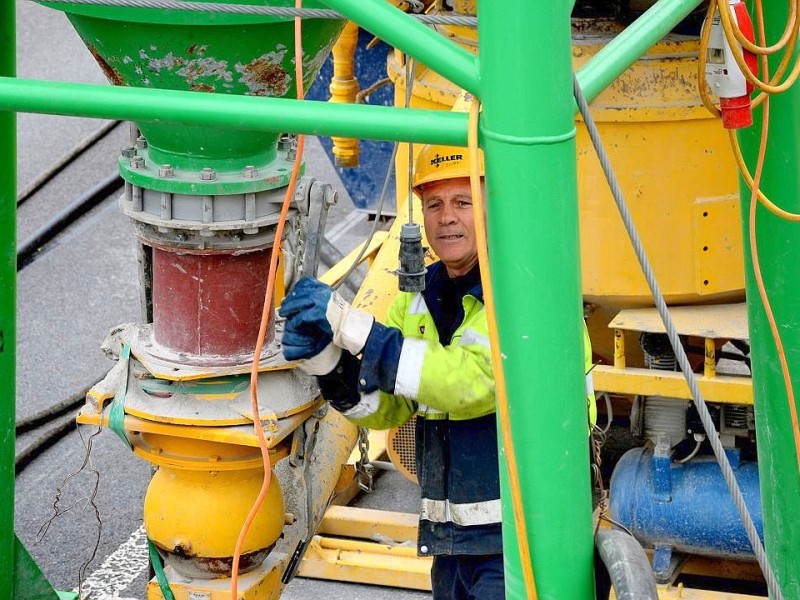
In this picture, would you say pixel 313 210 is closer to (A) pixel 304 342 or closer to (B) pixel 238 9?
(A) pixel 304 342

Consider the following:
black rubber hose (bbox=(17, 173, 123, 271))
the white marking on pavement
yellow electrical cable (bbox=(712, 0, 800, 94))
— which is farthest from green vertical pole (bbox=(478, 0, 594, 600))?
black rubber hose (bbox=(17, 173, 123, 271))

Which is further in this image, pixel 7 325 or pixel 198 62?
pixel 7 325

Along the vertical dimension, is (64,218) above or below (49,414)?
above

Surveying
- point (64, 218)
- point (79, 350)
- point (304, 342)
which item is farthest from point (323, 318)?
point (64, 218)

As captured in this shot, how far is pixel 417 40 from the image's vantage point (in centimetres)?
208

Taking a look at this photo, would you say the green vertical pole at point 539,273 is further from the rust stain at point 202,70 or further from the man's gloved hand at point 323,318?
the rust stain at point 202,70

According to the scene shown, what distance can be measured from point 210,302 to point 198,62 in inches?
21.5

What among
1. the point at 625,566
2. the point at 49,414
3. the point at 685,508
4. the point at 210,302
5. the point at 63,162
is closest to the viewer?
the point at 625,566

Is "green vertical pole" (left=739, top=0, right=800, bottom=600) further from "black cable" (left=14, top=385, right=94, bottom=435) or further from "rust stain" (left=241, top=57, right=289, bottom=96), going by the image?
"black cable" (left=14, top=385, right=94, bottom=435)

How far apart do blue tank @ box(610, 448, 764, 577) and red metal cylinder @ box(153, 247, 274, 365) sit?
5.10 feet

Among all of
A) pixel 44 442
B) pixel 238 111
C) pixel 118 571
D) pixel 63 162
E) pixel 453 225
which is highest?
pixel 63 162

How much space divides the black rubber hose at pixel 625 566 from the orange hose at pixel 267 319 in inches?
33.2

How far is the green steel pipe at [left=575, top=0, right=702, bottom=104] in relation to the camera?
2141mm

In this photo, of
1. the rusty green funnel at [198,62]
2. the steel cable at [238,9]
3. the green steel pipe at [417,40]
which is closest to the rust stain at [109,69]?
the rusty green funnel at [198,62]
